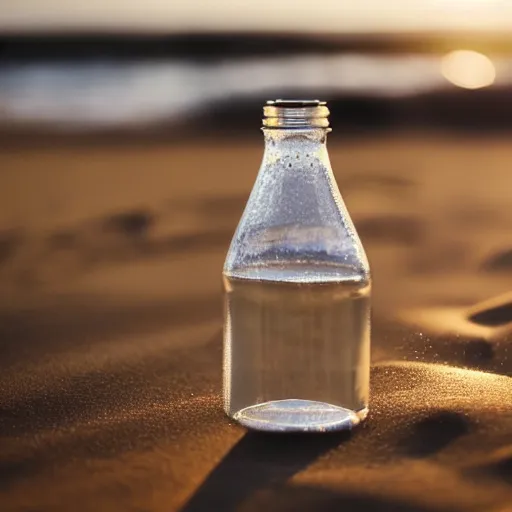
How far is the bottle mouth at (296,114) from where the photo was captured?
89 centimetres

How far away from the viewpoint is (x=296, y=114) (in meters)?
0.89

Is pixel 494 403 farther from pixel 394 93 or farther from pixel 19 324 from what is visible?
pixel 394 93

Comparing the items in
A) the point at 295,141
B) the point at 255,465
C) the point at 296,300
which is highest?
the point at 295,141

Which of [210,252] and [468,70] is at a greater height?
[468,70]

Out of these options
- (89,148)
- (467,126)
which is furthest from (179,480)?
(467,126)

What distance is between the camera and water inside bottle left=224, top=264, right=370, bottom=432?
0.91 meters

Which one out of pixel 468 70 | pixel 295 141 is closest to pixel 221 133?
pixel 468 70

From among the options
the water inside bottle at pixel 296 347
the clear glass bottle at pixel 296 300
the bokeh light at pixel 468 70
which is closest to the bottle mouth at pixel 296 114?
the clear glass bottle at pixel 296 300

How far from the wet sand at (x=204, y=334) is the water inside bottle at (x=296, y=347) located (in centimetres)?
3

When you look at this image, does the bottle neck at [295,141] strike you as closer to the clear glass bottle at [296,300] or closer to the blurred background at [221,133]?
the clear glass bottle at [296,300]

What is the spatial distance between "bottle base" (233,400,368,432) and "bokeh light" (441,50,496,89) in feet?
4.71

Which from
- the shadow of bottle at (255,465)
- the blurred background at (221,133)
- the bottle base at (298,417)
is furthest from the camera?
the blurred background at (221,133)

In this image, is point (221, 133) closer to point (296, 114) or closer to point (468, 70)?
point (468, 70)

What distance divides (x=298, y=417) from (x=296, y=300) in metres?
0.10
